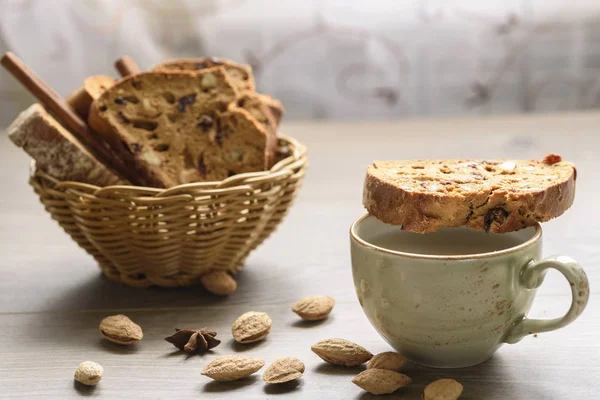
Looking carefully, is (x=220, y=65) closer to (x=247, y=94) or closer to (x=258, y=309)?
(x=247, y=94)

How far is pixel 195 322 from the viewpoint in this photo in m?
1.03

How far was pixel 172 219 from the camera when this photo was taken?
41.0 inches

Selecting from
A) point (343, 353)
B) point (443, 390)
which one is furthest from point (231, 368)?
point (443, 390)

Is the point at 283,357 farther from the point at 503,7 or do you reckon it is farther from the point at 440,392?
the point at 503,7

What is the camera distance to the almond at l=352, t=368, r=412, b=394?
32.1 inches

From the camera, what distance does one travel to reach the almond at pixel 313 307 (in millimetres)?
1009

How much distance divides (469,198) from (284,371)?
265mm

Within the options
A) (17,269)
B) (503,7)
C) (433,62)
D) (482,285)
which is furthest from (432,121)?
(482,285)

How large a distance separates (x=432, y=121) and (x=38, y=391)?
160 centimetres

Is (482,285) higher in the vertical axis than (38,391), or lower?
higher

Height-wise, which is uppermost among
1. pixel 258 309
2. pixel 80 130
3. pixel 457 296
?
pixel 80 130

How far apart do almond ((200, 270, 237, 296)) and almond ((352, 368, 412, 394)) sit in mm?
321

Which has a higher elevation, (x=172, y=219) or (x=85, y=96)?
(x=85, y=96)

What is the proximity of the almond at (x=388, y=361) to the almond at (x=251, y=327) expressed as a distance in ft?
0.50
